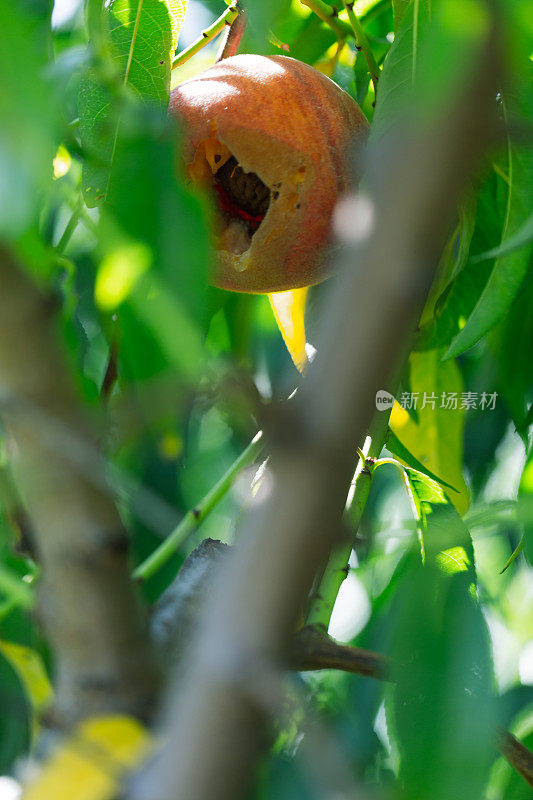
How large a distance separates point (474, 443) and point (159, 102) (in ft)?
2.43

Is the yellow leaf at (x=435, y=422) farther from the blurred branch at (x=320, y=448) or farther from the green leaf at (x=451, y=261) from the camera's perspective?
the blurred branch at (x=320, y=448)

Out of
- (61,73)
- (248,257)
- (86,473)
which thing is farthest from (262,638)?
(248,257)

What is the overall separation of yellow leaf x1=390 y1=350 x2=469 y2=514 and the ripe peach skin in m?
0.19

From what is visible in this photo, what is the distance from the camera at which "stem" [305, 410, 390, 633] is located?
50 centimetres

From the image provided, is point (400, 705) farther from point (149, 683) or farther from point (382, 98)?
point (382, 98)

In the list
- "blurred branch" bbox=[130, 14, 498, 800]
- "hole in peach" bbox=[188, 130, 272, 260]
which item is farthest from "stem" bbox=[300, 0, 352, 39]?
"blurred branch" bbox=[130, 14, 498, 800]

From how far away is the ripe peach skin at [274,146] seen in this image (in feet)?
1.75

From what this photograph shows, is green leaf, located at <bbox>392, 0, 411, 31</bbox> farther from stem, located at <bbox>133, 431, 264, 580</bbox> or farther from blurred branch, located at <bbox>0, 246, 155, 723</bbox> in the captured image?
blurred branch, located at <bbox>0, 246, 155, 723</bbox>

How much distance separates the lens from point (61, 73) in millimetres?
316

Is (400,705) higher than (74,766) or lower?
lower

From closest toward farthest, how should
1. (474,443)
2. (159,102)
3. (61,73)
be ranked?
1. (61,73)
2. (159,102)
3. (474,443)

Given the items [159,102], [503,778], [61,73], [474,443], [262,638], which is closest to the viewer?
[262,638]

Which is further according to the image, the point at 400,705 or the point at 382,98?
the point at 382,98

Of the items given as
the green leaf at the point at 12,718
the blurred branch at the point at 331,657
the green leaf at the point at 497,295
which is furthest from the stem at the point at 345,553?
the green leaf at the point at 12,718
